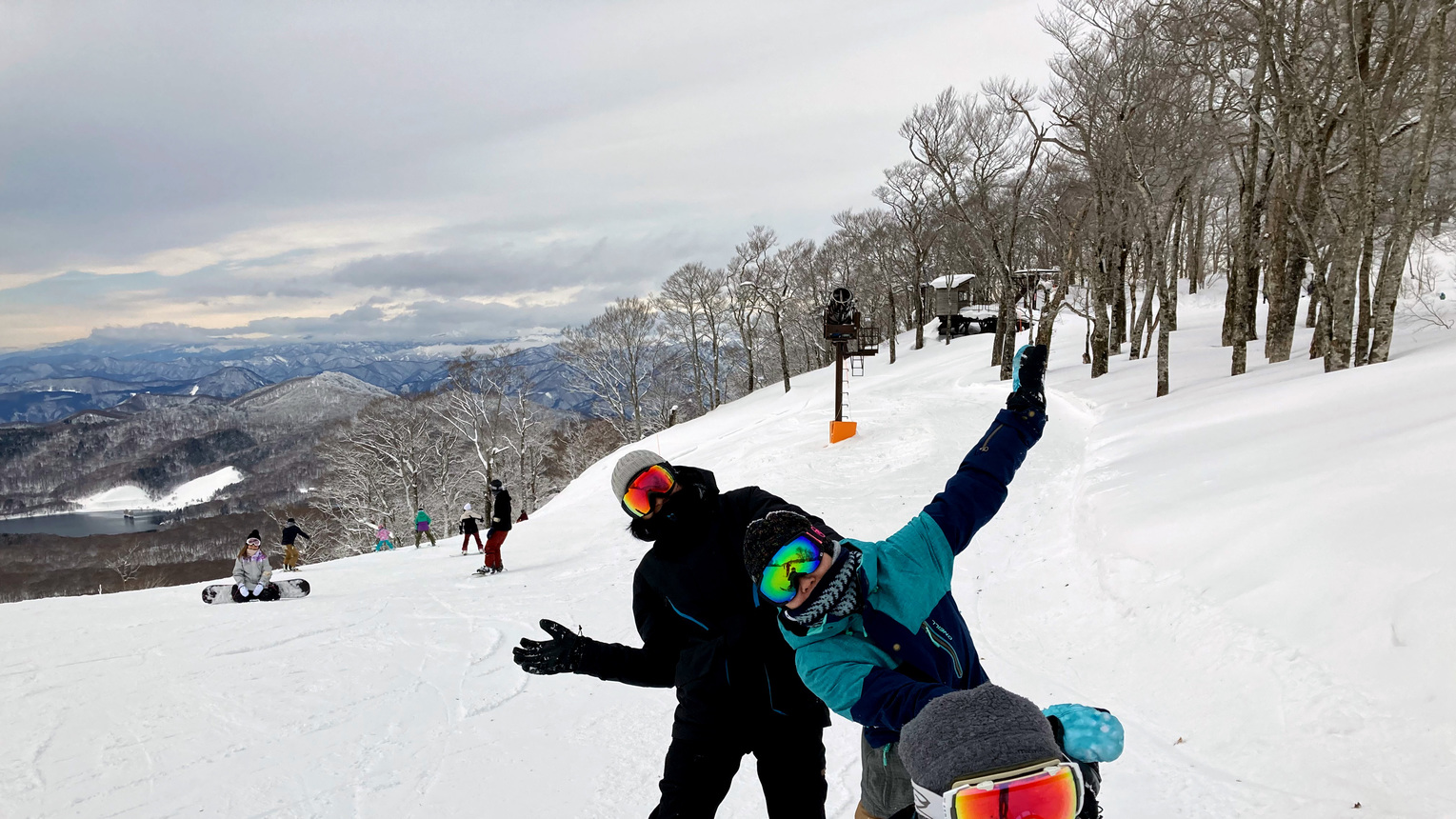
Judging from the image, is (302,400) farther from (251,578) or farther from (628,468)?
(628,468)

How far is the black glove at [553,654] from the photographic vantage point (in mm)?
2953

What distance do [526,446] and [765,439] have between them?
23.6 meters

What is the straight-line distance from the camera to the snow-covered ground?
132 metres

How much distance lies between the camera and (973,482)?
2541 millimetres

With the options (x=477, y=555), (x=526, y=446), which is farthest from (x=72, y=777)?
(x=526, y=446)

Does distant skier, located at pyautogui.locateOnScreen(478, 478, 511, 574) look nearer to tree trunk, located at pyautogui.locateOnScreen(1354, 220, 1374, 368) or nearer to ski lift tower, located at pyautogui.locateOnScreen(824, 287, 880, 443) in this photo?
ski lift tower, located at pyautogui.locateOnScreen(824, 287, 880, 443)

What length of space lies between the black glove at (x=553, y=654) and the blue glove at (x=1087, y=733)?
76.5 inches

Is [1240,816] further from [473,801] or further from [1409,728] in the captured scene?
[473,801]

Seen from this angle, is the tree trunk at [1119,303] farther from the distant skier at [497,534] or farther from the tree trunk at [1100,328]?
the distant skier at [497,534]

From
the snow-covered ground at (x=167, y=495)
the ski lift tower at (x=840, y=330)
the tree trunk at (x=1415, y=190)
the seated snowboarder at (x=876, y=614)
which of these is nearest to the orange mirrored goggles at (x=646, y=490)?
the seated snowboarder at (x=876, y=614)

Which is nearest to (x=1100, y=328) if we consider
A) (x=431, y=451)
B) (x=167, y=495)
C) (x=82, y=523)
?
(x=431, y=451)

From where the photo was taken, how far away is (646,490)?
2.66 metres

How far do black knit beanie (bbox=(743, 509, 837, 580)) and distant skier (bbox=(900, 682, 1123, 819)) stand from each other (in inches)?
24.0

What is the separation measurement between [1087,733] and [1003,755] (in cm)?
28
